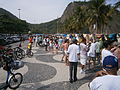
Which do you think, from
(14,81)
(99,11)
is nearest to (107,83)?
(14,81)

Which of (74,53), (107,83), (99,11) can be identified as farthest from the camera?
(99,11)

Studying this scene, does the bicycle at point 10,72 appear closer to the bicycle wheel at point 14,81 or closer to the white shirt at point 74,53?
the bicycle wheel at point 14,81

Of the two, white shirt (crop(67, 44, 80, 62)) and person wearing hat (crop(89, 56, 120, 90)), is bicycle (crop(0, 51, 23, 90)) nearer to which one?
white shirt (crop(67, 44, 80, 62))

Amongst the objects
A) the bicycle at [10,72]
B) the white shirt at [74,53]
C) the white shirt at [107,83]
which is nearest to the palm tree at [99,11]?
the white shirt at [74,53]

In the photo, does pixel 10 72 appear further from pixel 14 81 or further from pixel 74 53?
pixel 74 53

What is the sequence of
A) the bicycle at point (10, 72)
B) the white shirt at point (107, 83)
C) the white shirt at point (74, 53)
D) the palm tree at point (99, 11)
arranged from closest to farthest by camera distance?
the white shirt at point (107, 83), the bicycle at point (10, 72), the white shirt at point (74, 53), the palm tree at point (99, 11)

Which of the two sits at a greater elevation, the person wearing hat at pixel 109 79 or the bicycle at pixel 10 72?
the person wearing hat at pixel 109 79

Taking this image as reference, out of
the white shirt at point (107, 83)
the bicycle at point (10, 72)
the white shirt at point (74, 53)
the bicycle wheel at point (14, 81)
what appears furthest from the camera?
the white shirt at point (74, 53)

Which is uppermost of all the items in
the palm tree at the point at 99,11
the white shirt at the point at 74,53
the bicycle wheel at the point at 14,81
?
the palm tree at the point at 99,11

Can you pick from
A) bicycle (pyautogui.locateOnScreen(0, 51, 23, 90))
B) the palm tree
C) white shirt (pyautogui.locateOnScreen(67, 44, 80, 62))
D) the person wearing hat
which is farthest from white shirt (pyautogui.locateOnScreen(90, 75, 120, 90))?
the palm tree

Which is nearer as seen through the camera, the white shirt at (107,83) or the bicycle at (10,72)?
the white shirt at (107,83)

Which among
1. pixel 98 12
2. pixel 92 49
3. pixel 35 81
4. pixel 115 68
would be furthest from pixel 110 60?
pixel 98 12

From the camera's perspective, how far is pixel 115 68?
2.06m

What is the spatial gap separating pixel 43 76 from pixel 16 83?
1705mm
